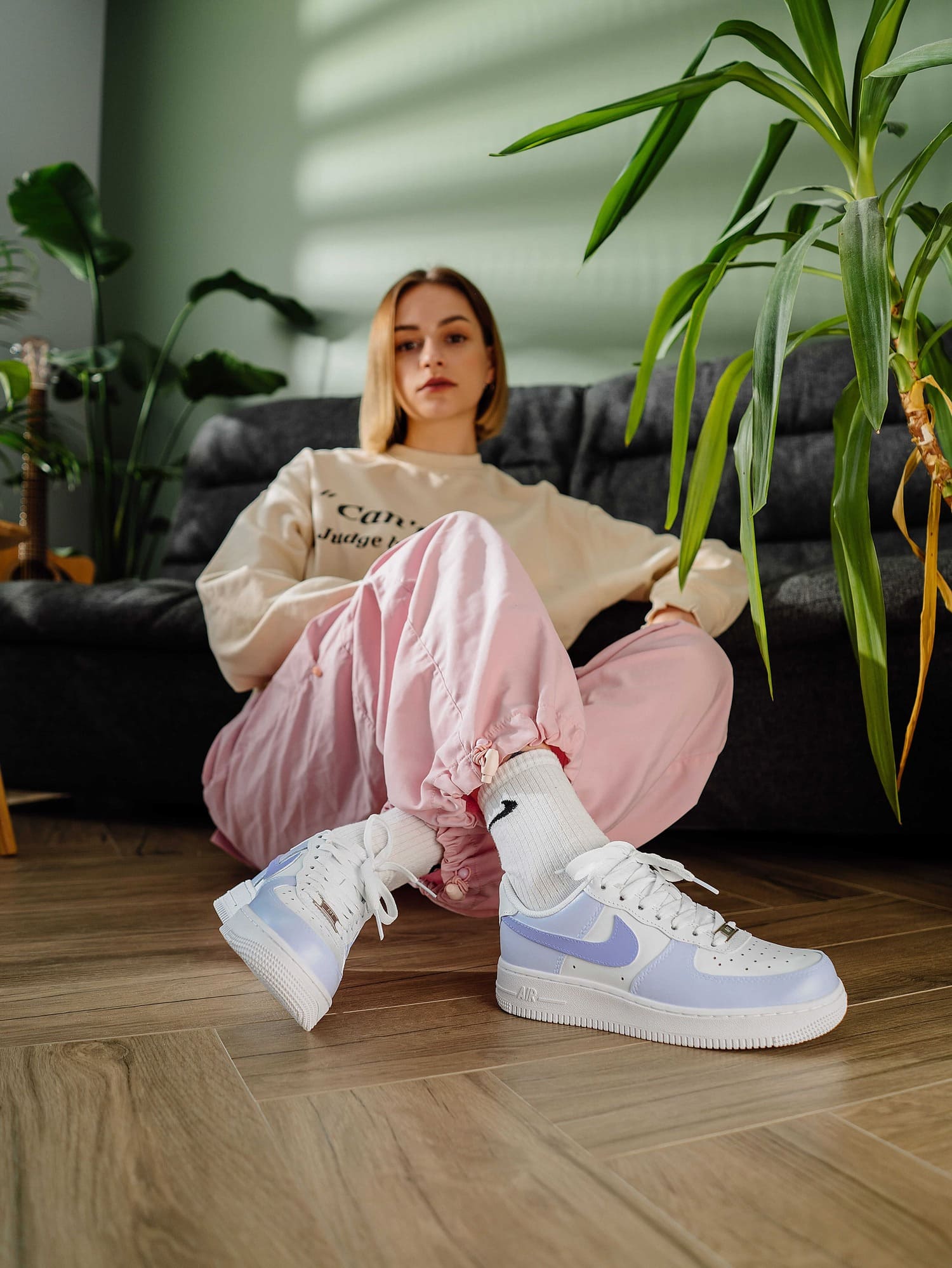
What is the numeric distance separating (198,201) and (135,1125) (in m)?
3.08

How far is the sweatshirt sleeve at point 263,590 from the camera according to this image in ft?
3.64

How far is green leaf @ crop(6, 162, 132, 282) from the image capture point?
8.52 feet

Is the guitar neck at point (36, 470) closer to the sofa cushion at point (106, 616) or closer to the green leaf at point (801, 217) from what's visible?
the sofa cushion at point (106, 616)

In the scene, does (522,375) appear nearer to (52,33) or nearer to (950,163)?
(950,163)

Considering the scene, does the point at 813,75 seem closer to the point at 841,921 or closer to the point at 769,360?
the point at 769,360

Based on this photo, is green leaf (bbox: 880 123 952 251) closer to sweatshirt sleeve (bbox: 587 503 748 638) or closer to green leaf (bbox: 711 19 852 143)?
green leaf (bbox: 711 19 852 143)

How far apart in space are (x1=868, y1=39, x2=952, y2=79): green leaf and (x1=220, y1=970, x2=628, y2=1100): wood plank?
0.80 m

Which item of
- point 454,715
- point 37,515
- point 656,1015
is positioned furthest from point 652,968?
point 37,515

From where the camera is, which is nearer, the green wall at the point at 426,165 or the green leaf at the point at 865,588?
the green leaf at the point at 865,588

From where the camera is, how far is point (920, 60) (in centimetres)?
84

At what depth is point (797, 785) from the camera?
1.33 meters

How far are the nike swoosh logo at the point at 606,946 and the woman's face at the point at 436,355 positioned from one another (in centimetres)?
92

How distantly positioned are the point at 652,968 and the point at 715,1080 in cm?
9

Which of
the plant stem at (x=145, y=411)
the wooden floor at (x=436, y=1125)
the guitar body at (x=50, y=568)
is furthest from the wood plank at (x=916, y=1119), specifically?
the plant stem at (x=145, y=411)
